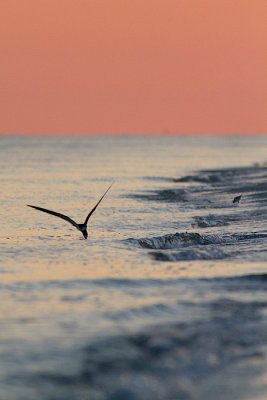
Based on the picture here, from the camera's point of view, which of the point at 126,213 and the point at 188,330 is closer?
the point at 188,330

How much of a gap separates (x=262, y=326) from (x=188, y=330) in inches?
44.8

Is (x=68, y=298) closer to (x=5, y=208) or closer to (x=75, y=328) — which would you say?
(x=75, y=328)

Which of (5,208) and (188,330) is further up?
(188,330)

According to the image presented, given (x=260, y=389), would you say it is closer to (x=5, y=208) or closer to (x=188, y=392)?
(x=188, y=392)

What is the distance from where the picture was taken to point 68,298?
1160 centimetres

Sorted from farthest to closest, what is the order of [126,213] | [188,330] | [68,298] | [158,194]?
[158,194] → [126,213] → [68,298] → [188,330]

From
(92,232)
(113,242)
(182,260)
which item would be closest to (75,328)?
(182,260)

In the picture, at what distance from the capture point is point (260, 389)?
24.1 feet

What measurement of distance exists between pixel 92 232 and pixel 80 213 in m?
8.43

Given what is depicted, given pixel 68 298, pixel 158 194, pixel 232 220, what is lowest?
pixel 158 194

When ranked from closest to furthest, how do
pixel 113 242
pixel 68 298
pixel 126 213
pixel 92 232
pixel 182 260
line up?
1. pixel 68 298
2. pixel 182 260
3. pixel 113 242
4. pixel 92 232
5. pixel 126 213

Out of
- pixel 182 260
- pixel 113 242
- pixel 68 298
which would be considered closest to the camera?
pixel 68 298

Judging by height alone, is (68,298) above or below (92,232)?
above

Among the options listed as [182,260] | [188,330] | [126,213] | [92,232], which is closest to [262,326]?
[188,330]
